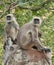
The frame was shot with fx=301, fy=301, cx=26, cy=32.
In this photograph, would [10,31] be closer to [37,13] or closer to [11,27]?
[11,27]

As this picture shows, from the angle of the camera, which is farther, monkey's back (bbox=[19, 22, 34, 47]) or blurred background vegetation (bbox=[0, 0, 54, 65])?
blurred background vegetation (bbox=[0, 0, 54, 65])

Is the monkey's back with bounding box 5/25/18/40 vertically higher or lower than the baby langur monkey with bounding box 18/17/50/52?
lower

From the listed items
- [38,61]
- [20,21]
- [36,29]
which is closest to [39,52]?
[38,61]

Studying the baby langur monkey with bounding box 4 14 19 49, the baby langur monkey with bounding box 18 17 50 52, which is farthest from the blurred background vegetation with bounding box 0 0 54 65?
the baby langur monkey with bounding box 18 17 50 52

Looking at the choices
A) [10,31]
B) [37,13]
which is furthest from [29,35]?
[37,13]

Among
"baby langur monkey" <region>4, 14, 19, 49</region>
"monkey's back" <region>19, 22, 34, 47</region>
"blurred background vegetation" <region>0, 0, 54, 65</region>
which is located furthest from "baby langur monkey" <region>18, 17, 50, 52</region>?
"baby langur monkey" <region>4, 14, 19, 49</region>

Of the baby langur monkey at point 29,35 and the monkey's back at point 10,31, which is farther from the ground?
the baby langur monkey at point 29,35

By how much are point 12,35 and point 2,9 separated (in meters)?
0.72

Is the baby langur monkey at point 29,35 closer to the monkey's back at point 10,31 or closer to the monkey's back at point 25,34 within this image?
the monkey's back at point 25,34

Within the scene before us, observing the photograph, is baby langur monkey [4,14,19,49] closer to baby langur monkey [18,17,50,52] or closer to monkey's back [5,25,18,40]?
monkey's back [5,25,18,40]

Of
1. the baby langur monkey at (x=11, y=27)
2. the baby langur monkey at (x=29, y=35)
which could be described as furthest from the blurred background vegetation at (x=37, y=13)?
the baby langur monkey at (x=29, y=35)

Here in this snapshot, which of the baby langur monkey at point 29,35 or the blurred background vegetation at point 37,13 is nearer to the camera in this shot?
the baby langur monkey at point 29,35

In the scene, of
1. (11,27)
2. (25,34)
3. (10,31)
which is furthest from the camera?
(11,27)

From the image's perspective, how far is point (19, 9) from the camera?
756 centimetres
